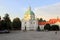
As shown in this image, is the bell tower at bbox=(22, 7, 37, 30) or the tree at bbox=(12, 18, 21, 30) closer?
the tree at bbox=(12, 18, 21, 30)

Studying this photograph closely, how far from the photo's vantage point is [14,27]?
105 metres

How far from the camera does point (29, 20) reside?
10819 cm

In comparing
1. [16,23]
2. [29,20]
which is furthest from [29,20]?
[16,23]

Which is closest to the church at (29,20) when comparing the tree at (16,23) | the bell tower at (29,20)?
the bell tower at (29,20)

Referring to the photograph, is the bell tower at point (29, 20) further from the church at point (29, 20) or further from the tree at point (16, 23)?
the tree at point (16, 23)

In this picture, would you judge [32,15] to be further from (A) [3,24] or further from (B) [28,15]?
(A) [3,24]

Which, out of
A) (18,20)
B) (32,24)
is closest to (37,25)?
(32,24)

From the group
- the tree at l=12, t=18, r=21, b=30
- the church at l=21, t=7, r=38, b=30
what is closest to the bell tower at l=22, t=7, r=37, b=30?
the church at l=21, t=7, r=38, b=30

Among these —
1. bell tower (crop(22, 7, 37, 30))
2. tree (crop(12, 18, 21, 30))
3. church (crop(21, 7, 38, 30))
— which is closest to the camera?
tree (crop(12, 18, 21, 30))

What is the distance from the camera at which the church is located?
10676 centimetres

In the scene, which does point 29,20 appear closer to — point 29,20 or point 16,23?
point 29,20

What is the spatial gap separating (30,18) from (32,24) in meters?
3.75

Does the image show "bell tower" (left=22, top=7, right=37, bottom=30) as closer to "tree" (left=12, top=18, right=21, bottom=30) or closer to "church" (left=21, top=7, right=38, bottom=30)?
"church" (left=21, top=7, right=38, bottom=30)

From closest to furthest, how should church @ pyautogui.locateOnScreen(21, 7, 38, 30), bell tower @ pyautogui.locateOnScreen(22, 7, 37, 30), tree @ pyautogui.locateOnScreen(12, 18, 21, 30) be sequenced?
tree @ pyautogui.locateOnScreen(12, 18, 21, 30) < church @ pyautogui.locateOnScreen(21, 7, 38, 30) < bell tower @ pyautogui.locateOnScreen(22, 7, 37, 30)
